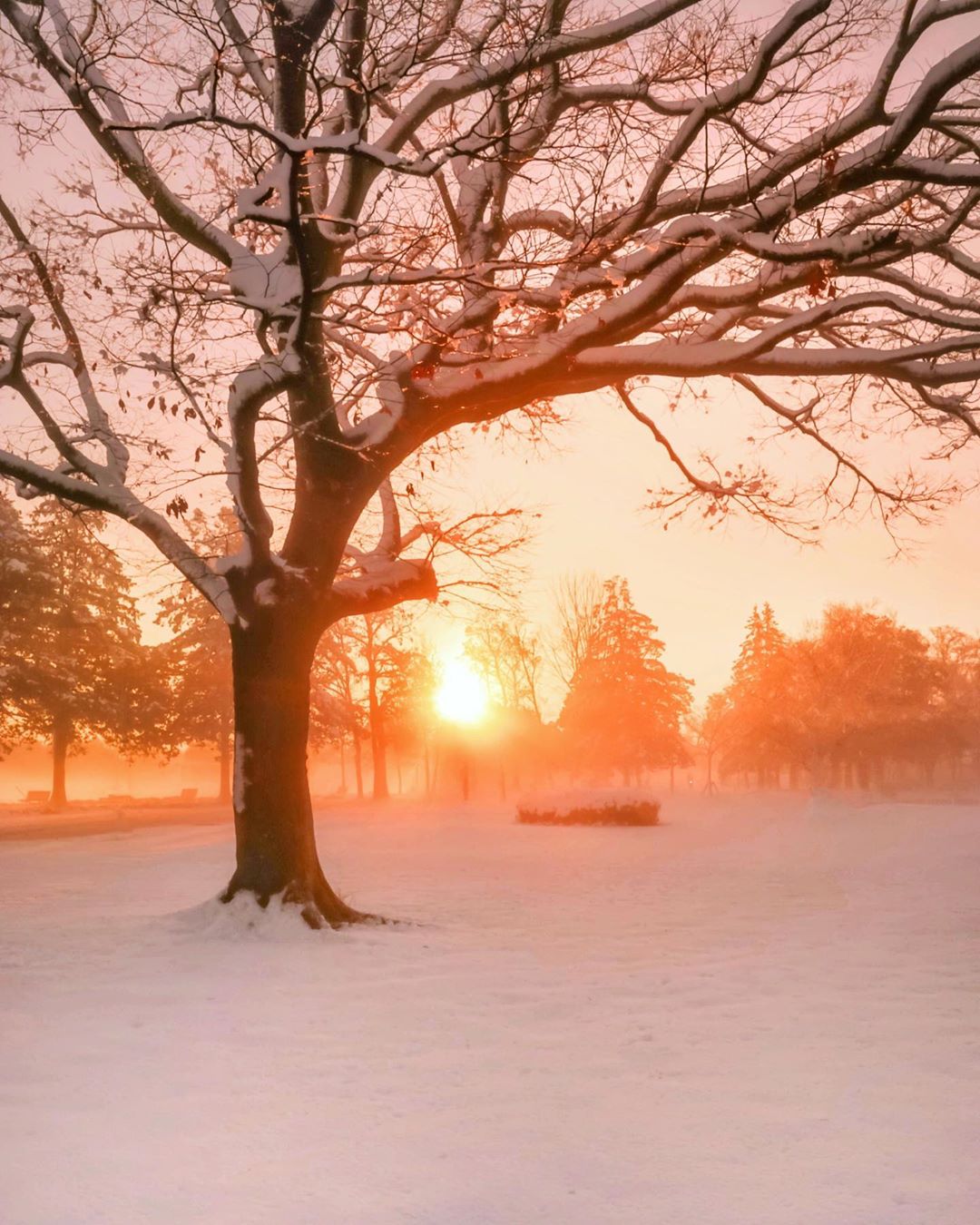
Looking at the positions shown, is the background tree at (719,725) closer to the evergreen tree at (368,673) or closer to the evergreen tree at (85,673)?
the evergreen tree at (368,673)

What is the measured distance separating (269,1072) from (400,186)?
20.4ft

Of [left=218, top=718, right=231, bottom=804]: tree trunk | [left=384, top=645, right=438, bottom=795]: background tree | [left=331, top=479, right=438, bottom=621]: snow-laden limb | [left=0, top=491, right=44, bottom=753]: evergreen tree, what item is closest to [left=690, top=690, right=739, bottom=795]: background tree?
[left=384, top=645, right=438, bottom=795]: background tree

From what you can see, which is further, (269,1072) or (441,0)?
(441,0)

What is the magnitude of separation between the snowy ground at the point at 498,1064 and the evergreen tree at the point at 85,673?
25.3 m

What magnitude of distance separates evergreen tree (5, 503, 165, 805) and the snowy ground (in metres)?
25.3

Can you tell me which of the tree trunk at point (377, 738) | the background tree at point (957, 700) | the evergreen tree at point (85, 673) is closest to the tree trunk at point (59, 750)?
the evergreen tree at point (85, 673)

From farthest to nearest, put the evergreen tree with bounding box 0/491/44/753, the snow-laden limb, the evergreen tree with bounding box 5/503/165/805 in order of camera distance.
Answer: the evergreen tree with bounding box 5/503/165/805 → the evergreen tree with bounding box 0/491/44/753 → the snow-laden limb

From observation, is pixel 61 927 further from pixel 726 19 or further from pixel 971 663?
pixel 971 663

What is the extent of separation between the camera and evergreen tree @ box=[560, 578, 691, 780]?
4984cm

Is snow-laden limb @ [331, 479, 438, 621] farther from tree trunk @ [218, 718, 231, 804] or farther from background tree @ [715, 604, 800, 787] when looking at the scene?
background tree @ [715, 604, 800, 787]

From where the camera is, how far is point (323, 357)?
730 cm

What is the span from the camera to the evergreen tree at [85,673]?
32.7 meters

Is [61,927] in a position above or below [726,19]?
below

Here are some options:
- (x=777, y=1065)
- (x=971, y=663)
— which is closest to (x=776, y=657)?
(x=971, y=663)
